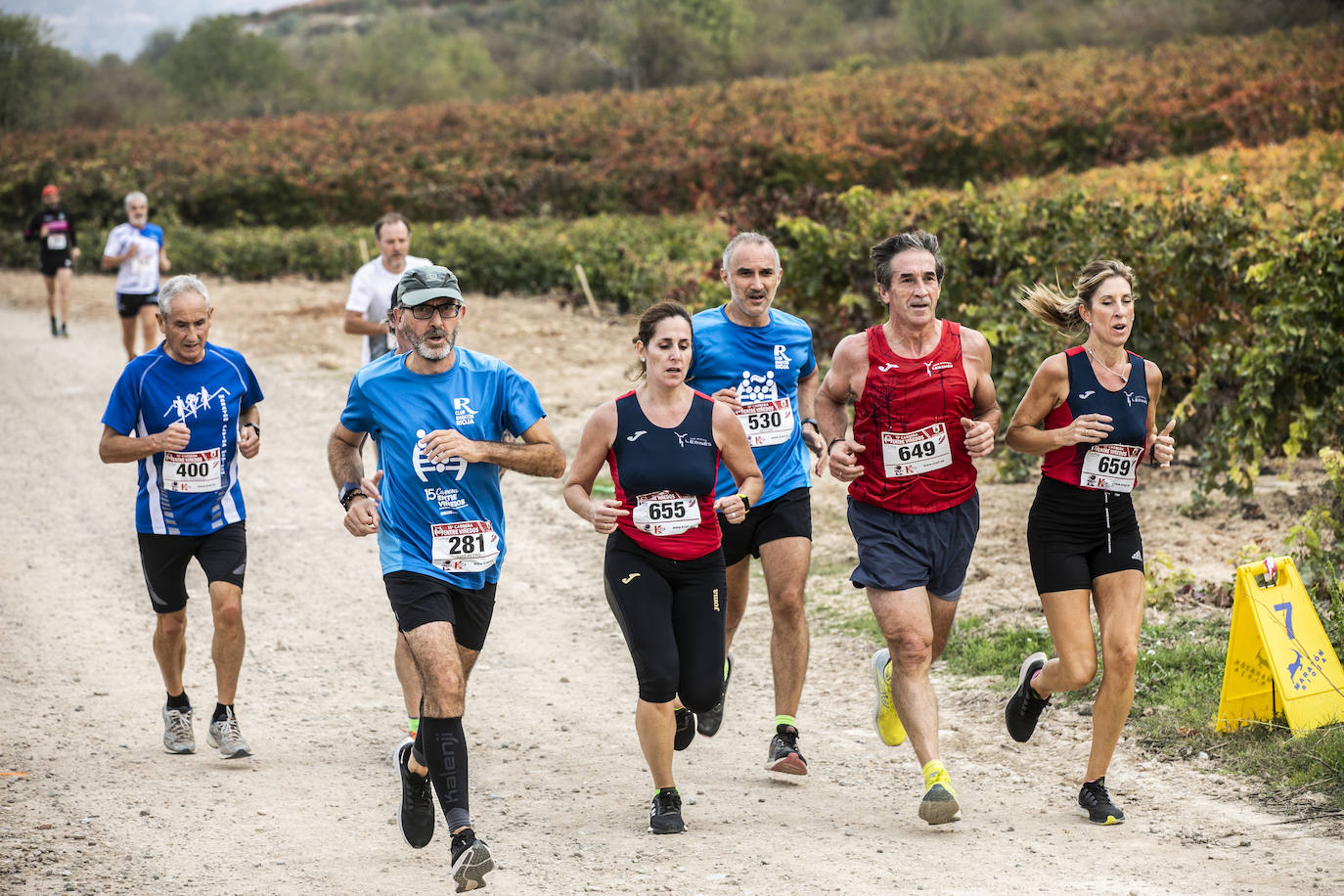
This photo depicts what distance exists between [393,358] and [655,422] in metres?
1.03

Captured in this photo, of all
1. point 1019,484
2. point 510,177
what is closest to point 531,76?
point 510,177

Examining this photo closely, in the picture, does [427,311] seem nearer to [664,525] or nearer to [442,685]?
[664,525]

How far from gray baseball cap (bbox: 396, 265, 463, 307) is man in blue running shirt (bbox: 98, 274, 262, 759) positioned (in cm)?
154

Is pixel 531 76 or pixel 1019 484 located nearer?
pixel 1019 484

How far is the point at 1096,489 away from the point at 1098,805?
1.20m

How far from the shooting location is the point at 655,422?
17.0 feet

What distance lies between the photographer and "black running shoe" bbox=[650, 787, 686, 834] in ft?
16.9

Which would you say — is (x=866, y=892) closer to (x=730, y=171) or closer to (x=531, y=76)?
(x=730, y=171)

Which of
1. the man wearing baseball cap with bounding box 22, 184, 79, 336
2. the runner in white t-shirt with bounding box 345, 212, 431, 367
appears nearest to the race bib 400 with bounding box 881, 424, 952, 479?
the runner in white t-shirt with bounding box 345, 212, 431, 367

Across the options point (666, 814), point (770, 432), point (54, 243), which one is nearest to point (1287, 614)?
point (770, 432)

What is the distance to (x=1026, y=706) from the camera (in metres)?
5.73

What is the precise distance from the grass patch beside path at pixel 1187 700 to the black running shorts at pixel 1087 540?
3.40 ft

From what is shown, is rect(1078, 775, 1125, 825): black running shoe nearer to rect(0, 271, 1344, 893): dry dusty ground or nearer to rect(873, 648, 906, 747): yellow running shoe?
rect(0, 271, 1344, 893): dry dusty ground

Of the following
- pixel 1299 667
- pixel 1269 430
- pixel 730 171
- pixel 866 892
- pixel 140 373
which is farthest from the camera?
pixel 730 171
